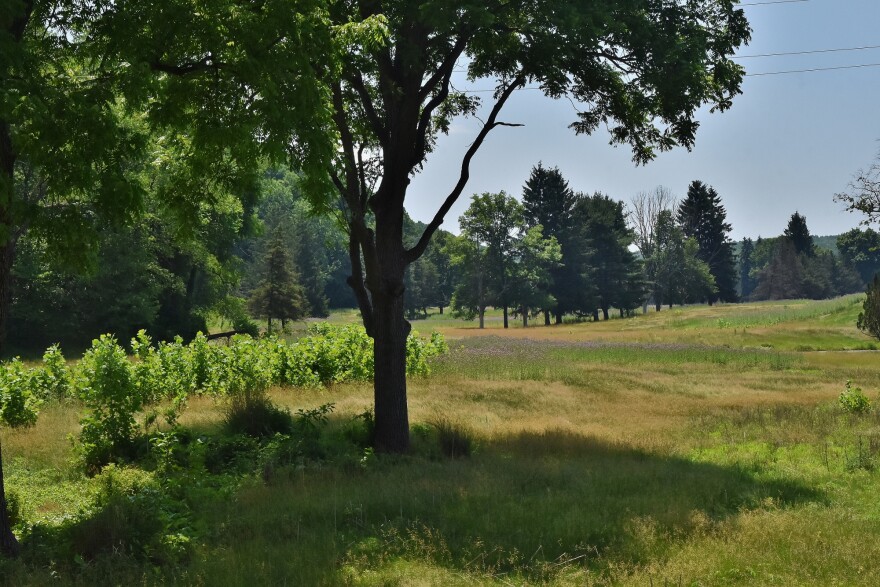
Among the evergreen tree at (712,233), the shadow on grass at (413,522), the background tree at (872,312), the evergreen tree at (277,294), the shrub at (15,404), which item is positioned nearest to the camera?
the shadow on grass at (413,522)

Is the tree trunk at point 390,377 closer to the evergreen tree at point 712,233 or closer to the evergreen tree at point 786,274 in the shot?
the evergreen tree at point 712,233

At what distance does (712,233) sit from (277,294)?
232 feet

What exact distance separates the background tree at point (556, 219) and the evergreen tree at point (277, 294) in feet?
96.9

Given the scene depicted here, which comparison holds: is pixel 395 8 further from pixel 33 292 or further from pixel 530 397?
pixel 33 292

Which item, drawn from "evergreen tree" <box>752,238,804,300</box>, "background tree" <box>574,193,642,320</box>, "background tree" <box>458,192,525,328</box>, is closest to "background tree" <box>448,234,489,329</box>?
"background tree" <box>458,192,525,328</box>

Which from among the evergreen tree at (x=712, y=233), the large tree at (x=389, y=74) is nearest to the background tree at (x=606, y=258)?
the evergreen tree at (x=712, y=233)

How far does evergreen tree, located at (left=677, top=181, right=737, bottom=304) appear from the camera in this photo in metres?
99.7

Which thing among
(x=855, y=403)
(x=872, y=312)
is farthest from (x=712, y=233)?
(x=855, y=403)

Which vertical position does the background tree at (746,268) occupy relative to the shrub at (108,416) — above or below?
above

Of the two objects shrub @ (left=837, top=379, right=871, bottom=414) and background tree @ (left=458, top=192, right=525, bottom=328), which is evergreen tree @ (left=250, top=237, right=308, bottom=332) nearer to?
background tree @ (left=458, top=192, right=525, bottom=328)

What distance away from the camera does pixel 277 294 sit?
56.1 meters

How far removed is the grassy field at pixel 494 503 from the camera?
18.7 ft

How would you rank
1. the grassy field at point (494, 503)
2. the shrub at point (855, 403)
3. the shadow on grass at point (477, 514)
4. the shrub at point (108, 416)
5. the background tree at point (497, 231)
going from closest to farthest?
the grassy field at point (494, 503) → the shadow on grass at point (477, 514) → the shrub at point (108, 416) → the shrub at point (855, 403) → the background tree at point (497, 231)

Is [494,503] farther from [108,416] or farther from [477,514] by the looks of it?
[108,416]
